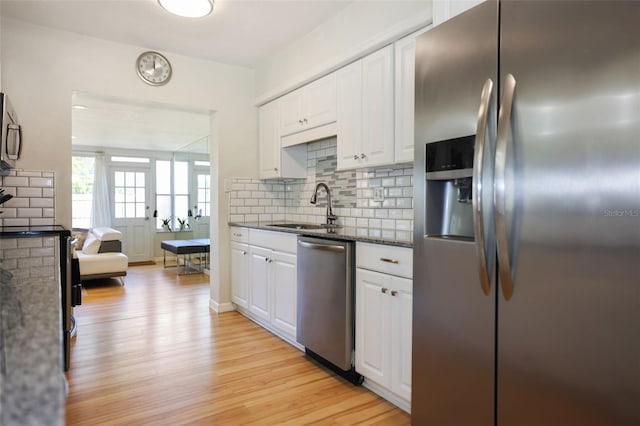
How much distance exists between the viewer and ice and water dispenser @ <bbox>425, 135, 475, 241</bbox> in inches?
61.5

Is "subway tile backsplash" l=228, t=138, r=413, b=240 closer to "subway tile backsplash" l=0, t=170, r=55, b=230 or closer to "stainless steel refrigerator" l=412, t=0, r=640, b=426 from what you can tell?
"stainless steel refrigerator" l=412, t=0, r=640, b=426

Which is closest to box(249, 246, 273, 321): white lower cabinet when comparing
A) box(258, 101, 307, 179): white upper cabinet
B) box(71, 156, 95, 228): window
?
box(258, 101, 307, 179): white upper cabinet

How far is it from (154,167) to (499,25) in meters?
7.59

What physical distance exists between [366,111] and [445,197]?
→ 1.13 metres

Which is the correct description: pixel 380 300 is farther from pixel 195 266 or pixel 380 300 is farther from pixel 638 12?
pixel 195 266

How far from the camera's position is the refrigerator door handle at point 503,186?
1.26 meters

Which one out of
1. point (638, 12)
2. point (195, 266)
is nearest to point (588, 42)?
point (638, 12)

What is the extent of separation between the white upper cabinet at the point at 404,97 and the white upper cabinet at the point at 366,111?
5 centimetres

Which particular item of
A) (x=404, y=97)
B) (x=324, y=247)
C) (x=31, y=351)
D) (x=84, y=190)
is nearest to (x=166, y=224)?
(x=84, y=190)

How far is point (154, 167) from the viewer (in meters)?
7.80

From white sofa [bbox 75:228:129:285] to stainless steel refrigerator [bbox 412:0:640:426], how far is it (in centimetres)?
502

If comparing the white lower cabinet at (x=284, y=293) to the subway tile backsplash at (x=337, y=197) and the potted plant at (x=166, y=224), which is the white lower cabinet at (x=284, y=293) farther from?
the potted plant at (x=166, y=224)

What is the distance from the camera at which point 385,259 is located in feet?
6.84

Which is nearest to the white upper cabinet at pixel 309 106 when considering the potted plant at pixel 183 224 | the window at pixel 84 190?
the potted plant at pixel 183 224
